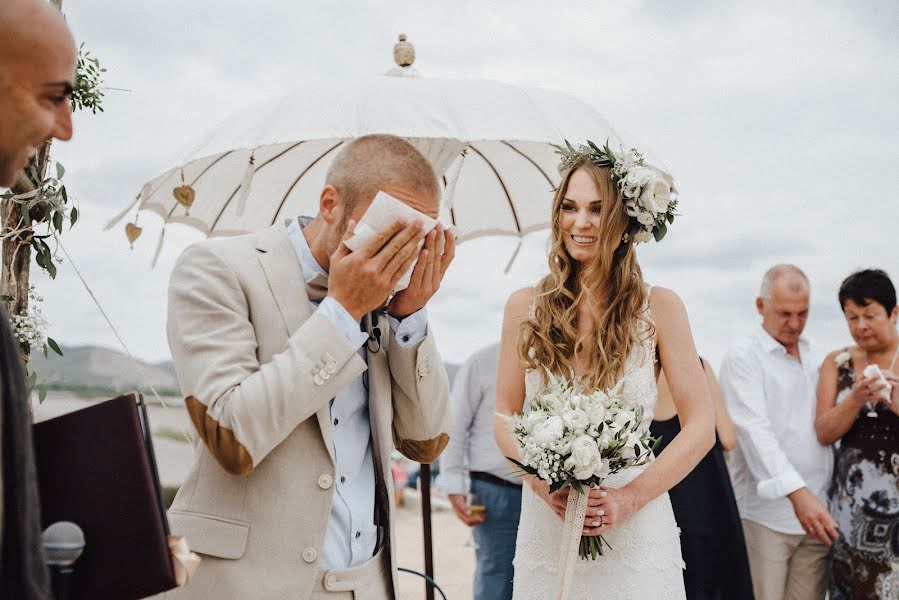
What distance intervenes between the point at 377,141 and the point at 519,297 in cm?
158

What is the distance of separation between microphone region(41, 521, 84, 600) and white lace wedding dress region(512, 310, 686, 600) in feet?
7.28

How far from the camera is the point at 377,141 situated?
2258mm

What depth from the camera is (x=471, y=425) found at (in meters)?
5.95

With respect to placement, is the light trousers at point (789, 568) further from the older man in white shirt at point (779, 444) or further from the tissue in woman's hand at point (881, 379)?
the tissue in woman's hand at point (881, 379)

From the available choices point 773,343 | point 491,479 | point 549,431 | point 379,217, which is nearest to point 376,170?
point 379,217

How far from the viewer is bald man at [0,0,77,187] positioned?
1.26 meters

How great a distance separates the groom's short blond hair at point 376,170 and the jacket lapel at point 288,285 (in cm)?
22

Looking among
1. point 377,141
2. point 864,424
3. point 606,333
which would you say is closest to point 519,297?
point 606,333

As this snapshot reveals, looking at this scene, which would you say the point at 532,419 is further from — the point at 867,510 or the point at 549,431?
the point at 867,510

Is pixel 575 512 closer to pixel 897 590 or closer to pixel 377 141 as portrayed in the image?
pixel 377 141

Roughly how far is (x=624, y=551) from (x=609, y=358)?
74 centimetres

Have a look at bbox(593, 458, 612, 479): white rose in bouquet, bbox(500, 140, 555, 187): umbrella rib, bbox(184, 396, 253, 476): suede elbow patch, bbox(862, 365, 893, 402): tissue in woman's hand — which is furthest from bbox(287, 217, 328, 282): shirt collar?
bbox(862, 365, 893, 402): tissue in woman's hand

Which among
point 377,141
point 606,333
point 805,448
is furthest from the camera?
point 805,448

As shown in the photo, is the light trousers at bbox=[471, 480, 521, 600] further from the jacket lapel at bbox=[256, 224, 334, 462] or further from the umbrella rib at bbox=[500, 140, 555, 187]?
the jacket lapel at bbox=[256, 224, 334, 462]
